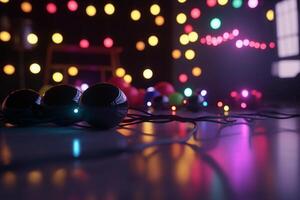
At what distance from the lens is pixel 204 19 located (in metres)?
2.85

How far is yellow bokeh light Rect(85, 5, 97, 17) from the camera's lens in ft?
9.21

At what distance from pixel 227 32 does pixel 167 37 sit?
509 mm

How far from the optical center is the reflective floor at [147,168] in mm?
323

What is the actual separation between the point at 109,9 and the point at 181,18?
0.61 m

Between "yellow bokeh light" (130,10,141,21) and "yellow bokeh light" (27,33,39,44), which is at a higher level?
"yellow bokeh light" (130,10,141,21)

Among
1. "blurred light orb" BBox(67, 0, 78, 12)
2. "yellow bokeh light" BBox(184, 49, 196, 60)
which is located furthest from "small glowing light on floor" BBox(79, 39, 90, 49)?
"yellow bokeh light" BBox(184, 49, 196, 60)

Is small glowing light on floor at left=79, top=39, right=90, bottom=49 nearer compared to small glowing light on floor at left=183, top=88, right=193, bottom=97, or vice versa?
small glowing light on floor at left=183, top=88, right=193, bottom=97

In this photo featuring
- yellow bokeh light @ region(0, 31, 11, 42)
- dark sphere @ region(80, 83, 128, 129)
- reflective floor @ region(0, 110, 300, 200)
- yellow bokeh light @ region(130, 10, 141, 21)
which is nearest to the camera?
reflective floor @ region(0, 110, 300, 200)

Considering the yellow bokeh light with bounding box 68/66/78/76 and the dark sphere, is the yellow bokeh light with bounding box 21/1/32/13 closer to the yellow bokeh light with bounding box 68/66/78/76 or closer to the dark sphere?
the yellow bokeh light with bounding box 68/66/78/76

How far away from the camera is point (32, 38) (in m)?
2.68

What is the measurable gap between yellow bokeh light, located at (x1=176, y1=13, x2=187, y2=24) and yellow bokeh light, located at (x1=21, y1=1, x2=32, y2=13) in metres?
1.20

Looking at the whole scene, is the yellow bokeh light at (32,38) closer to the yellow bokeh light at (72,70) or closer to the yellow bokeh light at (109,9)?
the yellow bokeh light at (72,70)

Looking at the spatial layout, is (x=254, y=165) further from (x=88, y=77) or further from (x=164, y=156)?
(x=88, y=77)

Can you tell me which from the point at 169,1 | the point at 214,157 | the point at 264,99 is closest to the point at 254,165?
the point at 214,157
